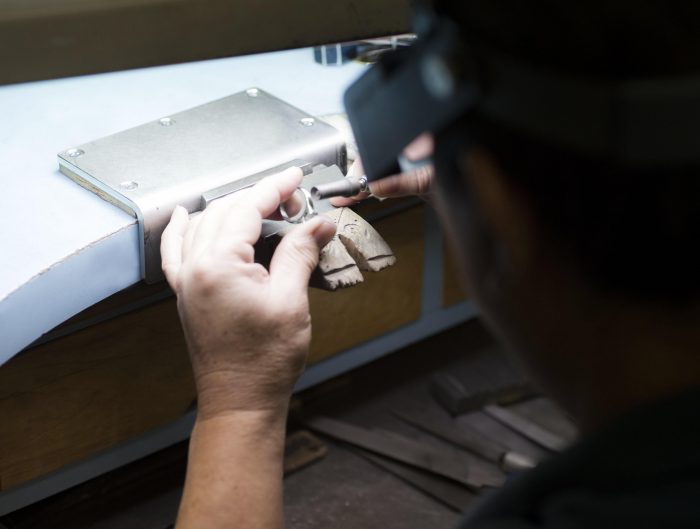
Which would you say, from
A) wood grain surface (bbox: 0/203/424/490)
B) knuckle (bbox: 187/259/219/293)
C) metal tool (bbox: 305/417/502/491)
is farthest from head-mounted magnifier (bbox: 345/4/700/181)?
metal tool (bbox: 305/417/502/491)

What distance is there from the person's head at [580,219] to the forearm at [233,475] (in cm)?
30

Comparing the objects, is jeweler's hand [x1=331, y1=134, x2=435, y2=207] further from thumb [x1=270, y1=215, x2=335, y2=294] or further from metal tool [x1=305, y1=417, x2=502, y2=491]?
metal tool [x1=305, y1=417, x2=502, y2=491]

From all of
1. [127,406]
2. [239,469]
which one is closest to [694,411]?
[239,469]

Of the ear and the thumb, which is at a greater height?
the ear

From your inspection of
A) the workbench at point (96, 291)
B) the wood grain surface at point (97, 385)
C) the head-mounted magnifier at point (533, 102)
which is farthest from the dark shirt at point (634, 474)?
the wood grain surface at point (97, 385)

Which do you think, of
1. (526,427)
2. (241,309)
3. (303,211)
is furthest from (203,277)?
(526,427)

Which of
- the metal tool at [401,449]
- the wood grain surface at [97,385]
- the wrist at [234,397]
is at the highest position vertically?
the wrist at [234,397]

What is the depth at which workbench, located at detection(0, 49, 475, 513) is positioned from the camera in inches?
34.9

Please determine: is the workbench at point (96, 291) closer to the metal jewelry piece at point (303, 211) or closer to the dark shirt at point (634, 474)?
the metal jewelry piece at point (303, 211)

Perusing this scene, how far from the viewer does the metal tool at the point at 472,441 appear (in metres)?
1.55

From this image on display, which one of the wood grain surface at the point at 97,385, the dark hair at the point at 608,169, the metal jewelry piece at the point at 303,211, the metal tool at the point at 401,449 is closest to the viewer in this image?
the dark hair at the point at 608,169

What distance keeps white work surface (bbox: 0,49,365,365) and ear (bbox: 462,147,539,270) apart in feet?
1.24

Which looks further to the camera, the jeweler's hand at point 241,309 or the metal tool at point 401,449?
the metal tool at point 401,449

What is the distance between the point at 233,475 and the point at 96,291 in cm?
27
